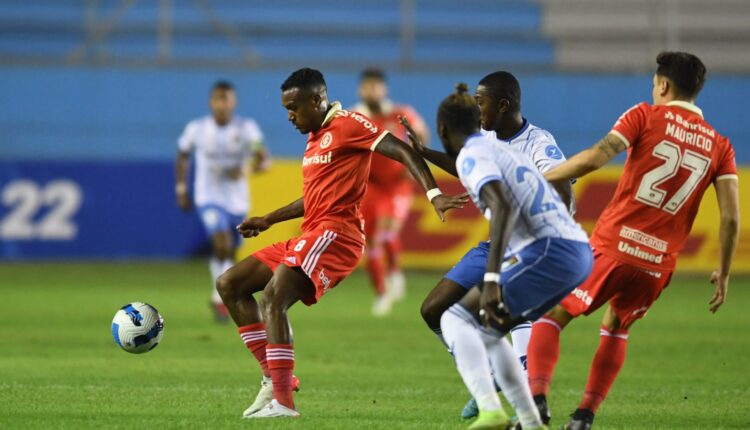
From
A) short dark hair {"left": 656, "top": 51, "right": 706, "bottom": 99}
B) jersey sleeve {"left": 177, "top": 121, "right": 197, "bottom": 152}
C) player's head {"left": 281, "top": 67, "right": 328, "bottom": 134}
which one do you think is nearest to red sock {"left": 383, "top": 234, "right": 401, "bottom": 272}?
jersey sleeve {"left": 177, "top": 121, "right": 197, "bottom": 152}

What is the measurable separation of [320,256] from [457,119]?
5.80 ft

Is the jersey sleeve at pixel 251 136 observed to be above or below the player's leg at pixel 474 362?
above

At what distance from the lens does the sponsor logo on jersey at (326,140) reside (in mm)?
7961

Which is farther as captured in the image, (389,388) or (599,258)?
(389,388)

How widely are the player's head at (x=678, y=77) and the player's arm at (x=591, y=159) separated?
0.52 meters

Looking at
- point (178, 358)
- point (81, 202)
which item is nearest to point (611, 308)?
point (178, 358)

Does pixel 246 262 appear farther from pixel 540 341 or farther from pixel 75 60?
pixel 75 60

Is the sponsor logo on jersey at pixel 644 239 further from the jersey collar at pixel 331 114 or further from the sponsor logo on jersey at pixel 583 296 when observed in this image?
the jersey collar at pixel 331 114

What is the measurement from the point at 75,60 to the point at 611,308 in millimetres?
16805

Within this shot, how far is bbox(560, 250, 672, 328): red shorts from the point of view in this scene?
23.0 feet

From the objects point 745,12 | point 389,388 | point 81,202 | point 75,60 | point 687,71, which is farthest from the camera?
point 745,12

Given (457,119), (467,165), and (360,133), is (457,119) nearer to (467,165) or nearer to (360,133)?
(467,165)

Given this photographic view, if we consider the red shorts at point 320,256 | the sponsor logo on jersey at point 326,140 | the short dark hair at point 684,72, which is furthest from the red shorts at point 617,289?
the sponsor logo on jersey at point 326,140

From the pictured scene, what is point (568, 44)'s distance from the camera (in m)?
24.0
